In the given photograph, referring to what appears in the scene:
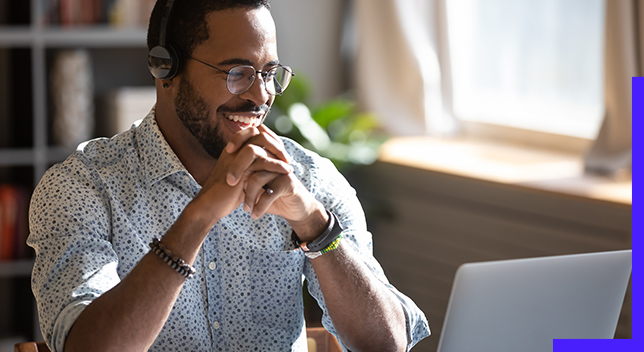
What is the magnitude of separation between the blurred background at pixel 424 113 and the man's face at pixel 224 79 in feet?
4.34

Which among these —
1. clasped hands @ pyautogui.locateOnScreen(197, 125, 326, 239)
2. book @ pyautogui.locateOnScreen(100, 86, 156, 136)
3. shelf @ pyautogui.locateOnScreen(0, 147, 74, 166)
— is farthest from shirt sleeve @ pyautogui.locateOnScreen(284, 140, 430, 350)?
shelf @ pyautogui.locateOnScreen(0, 147, 74, 166)

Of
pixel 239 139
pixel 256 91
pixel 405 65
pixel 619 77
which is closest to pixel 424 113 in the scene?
pixel 405 65

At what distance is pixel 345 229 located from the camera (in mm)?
1528

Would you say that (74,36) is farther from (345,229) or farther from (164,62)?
(345,229)

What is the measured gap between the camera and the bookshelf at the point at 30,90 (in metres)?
2.86

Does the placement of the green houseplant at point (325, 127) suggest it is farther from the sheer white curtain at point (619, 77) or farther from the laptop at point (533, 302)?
the laptop at point (533, 302)

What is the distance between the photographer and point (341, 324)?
140cm

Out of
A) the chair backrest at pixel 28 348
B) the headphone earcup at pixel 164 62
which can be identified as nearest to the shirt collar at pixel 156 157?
the headphone earcup at pixel 164 62

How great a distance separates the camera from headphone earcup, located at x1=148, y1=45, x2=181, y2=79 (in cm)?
145

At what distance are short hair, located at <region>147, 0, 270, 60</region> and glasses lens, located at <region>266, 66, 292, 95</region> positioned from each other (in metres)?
0.12

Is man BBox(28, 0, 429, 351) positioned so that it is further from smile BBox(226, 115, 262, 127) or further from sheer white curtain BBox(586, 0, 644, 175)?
sheer white curtain BBox(586, 0, 644, 175)

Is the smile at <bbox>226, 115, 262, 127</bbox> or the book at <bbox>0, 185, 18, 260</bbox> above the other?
the smile at <bbox>226, 115, 262, 127</bbox>

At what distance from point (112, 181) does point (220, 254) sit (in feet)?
0.78

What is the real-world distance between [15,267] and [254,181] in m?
1.98
